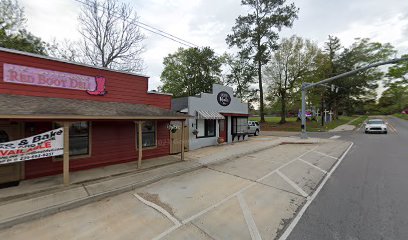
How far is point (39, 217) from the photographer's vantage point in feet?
14.8

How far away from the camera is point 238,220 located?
172 inches

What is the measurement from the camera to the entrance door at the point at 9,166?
6.13 m

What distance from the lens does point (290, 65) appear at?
3048 cm

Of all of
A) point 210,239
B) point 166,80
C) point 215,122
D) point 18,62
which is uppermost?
point 166,80

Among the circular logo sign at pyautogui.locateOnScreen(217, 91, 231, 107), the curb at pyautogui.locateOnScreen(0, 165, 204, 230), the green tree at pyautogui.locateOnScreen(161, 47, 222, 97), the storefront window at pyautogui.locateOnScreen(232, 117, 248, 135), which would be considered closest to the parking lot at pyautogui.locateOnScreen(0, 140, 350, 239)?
the curb at pyautogui.locateOnScreen(0, 165, 204, 230)

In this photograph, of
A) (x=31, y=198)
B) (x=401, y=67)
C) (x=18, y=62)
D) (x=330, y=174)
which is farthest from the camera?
(x=401, y=67)

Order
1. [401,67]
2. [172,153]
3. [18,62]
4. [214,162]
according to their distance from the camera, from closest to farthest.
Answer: [18,62]
[214,162]
[172,153]
[401,67]

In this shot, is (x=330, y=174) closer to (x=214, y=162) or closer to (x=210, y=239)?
(x=214, y=162)

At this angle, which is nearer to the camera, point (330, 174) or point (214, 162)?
point (330, 174)

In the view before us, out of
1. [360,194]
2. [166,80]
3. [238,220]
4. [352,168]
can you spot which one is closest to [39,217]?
[238,220]

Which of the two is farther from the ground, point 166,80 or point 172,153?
point 166,80

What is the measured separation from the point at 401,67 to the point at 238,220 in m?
53.5

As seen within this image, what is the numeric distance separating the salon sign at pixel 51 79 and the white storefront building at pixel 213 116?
6.03 m

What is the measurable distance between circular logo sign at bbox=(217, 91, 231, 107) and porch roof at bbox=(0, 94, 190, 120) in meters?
7.84
